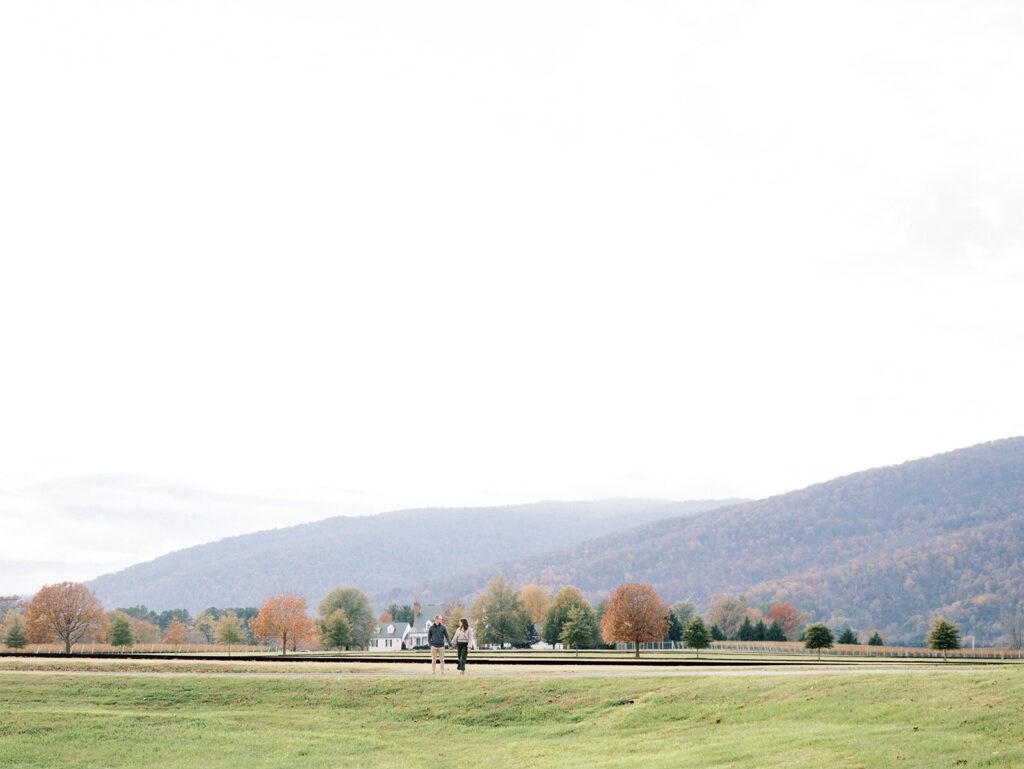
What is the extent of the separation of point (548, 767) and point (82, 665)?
99.0 feet

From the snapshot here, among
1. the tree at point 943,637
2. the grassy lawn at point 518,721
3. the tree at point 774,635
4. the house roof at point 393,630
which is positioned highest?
the grassy lawn at point 518,721

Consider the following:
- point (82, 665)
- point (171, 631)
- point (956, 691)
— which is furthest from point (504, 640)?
point (956, 691)

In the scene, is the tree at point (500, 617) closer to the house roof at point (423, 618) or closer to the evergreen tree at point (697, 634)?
the evergreen tree at point (697, 634)

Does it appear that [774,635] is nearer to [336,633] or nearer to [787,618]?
[787,618]

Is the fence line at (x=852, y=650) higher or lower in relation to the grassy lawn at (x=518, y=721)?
lower

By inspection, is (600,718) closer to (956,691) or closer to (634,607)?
(956,691)

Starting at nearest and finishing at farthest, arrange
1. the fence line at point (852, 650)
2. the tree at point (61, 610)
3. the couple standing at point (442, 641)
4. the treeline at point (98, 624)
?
the couple standing at point (442, 641) < the treeline at point (98, 624) < the tree at point (61, 610) < the fence line at point (852, 650)

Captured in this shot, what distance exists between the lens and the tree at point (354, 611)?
128 meters

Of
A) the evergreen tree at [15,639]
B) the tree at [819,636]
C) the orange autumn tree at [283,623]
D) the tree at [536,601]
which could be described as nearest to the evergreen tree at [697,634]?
the tree at [819,636]

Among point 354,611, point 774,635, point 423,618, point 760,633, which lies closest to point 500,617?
point 354,611

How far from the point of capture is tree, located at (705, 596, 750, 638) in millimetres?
168875

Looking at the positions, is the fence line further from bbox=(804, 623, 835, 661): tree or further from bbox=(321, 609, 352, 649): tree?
bbox=(321, 609, 352, 649): tree

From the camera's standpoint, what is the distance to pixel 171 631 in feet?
534

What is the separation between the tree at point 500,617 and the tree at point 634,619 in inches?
1380
